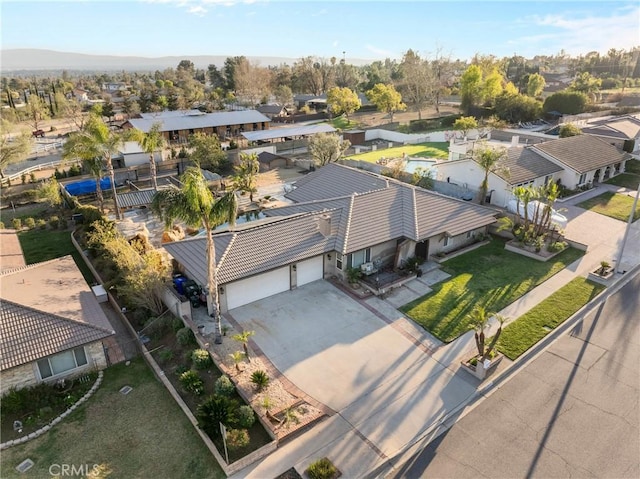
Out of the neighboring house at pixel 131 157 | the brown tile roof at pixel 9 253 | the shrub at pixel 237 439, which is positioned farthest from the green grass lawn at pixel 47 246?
the neighboring house at pixel 131 157

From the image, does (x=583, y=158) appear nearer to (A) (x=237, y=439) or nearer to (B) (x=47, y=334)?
(A) (x=237, y=439)

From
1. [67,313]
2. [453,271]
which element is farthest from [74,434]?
[453,271]

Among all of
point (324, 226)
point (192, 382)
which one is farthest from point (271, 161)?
point (192, 382)

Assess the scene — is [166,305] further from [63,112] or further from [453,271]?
[63,112]

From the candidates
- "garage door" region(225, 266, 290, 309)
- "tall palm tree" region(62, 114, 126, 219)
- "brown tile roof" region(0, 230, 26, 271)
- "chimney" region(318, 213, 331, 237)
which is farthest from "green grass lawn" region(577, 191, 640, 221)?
"brown tile roof" region(0, 230, 26, 271)

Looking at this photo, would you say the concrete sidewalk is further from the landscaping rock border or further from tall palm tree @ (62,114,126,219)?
tall palm tree @ (62,114,126,219)
